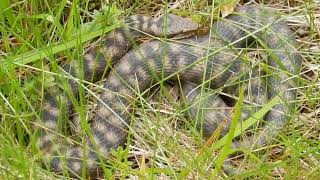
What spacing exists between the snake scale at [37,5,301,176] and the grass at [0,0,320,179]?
0.09 meters

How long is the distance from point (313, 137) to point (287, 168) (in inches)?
23.4

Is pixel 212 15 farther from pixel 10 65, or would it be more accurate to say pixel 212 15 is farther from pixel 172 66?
→ pixel 10 65

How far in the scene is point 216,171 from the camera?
12.0 ft

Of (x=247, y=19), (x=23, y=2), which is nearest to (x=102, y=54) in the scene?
(x=23, y=2)

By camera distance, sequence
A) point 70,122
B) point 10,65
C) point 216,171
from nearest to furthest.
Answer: point 216,171 < point 10,65 < point 70,122

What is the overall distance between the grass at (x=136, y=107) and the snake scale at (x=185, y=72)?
0.09 m

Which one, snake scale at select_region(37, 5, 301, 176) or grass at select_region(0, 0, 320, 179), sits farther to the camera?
snake scale at select_region(37, 5, 301, 176)

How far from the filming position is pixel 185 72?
4781 mm

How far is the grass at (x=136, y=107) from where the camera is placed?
3.73 metres

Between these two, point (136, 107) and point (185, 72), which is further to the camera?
point (185, 72)

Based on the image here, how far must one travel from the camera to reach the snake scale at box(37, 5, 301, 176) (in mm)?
4410

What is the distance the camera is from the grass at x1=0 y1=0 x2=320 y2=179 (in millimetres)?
3732

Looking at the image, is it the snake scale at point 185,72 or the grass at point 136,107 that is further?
the snake scale at point 185,72

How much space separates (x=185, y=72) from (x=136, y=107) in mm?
530
